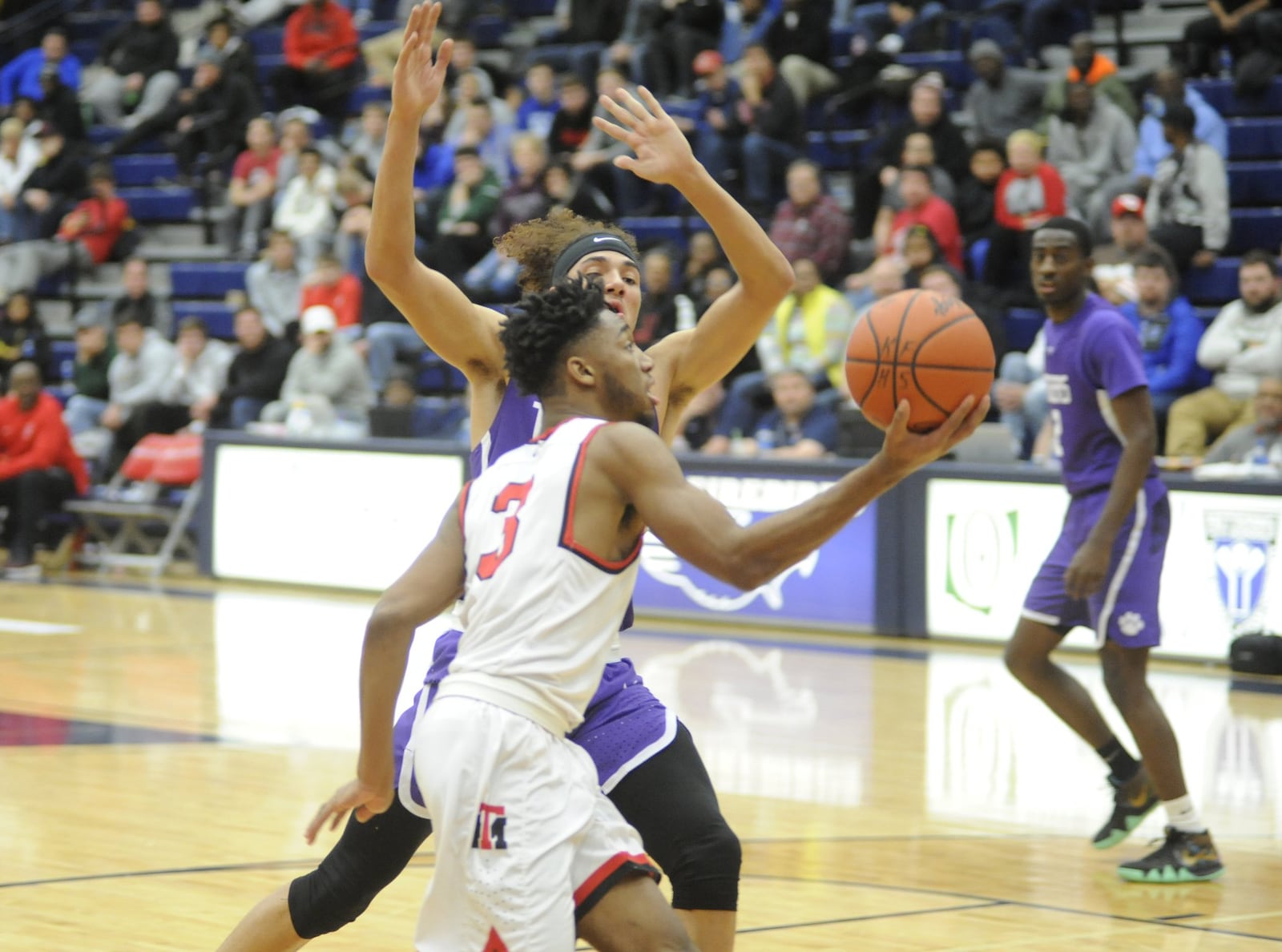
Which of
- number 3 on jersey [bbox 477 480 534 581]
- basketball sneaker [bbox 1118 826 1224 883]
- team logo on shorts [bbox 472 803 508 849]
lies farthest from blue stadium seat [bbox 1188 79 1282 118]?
team logo on shorts [bbox 472 803 508 849]

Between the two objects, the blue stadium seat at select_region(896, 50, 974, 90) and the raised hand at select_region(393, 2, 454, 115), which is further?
the blue stadium seat at select_region(896, 50, 974, 90)

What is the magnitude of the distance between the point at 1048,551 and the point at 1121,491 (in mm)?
4959

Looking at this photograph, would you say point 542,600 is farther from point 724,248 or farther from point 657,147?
point 657,147

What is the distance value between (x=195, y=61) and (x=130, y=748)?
14.0 m

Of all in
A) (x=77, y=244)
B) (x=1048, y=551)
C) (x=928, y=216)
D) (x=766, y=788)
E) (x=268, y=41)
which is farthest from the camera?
(x=268, y=41)

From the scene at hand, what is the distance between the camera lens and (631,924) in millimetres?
3096

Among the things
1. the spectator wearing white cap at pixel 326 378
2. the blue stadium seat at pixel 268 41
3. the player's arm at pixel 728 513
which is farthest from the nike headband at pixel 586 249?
the blue stadium seat at pixel 268 41

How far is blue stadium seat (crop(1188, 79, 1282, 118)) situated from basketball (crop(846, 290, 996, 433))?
1078cm

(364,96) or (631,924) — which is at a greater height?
(364,96)

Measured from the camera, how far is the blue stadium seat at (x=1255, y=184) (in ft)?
44.3

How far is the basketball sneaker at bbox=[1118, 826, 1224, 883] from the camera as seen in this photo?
566cm

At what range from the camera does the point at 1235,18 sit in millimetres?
13617

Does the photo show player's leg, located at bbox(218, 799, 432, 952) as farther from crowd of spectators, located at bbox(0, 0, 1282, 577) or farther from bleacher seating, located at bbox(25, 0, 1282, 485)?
bleacher seating, located at bbox(25, 0, 1282, 485)

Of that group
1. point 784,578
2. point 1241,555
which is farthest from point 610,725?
point 784,578
